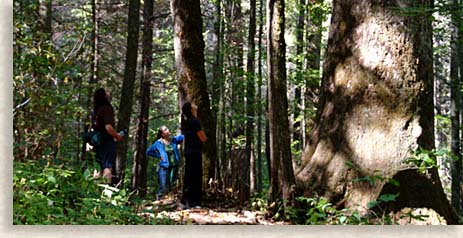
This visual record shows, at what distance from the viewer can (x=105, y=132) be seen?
4.82 meters

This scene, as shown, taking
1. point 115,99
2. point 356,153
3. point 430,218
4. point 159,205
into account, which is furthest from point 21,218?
point 115,99

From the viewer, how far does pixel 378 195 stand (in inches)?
159

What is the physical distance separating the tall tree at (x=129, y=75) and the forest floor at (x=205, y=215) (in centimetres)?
163

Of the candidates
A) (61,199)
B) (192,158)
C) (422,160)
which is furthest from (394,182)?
(61,199)

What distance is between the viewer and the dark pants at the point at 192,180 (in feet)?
16.0

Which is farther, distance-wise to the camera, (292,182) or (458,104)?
(458,104)

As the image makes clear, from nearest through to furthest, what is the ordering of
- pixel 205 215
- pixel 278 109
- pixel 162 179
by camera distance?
1. pixel 278 109
2. pixel 205 215
3. pixel 162 179

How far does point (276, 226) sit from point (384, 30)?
1.73 metres

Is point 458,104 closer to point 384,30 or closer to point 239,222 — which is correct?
point 384,30

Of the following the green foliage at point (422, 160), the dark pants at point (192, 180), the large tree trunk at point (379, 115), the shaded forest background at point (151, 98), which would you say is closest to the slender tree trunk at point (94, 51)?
the shaded forest background at point (151, 98)

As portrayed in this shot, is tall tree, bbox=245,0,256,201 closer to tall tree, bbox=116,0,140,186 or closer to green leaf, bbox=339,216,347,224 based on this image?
tall tree, bbox=116,0,140,186

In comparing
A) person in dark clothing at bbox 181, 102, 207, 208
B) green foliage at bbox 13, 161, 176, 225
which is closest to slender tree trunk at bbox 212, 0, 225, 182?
person in dark clothing at bbox 181, 102, 207, 208

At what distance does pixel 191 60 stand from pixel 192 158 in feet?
3.88

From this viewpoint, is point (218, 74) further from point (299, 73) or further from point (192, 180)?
point (192, 180)
